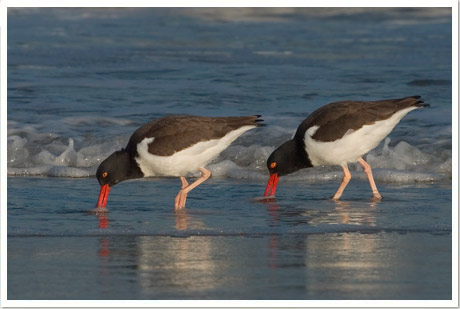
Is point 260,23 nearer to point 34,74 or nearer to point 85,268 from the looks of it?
point 34,74

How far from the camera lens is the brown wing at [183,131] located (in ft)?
30.1

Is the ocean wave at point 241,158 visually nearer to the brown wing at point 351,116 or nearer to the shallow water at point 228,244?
the shallow water at point 228,244

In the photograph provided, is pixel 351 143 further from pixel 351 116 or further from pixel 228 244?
pixel 228 244

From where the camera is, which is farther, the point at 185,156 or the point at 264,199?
the point at 264,199

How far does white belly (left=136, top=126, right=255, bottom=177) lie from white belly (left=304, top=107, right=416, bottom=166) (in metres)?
0.89

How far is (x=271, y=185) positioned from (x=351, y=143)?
0.89 metres

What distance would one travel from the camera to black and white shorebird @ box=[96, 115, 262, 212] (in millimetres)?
9172

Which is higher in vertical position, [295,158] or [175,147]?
→ [175,147]

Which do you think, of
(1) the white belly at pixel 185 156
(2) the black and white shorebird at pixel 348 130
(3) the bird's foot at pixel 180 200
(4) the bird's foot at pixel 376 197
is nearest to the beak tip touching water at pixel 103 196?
(1) the white belly at pixel 185 156

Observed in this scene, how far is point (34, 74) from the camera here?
17.3 meters

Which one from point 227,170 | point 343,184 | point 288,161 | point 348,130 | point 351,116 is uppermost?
point 351,116

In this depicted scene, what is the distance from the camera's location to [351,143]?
32.0 ft

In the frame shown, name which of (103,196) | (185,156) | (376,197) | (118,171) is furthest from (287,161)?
(103,196)

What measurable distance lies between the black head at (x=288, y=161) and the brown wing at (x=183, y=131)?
95 centimetres
